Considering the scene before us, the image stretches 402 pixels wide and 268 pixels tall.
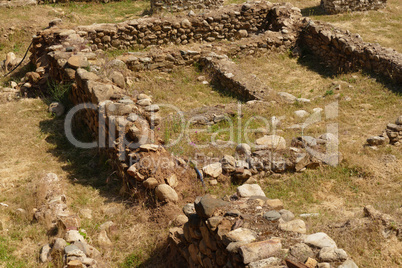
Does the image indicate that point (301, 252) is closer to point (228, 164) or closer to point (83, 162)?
point (228, 164)

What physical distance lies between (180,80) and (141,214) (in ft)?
18.3

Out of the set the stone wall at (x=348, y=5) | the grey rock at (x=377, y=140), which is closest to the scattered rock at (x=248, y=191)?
the grey rock at (x=377, y=140)

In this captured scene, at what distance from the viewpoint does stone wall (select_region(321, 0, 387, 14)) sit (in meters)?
15.3

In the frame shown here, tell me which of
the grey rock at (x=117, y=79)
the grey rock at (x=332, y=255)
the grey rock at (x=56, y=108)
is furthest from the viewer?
the grey rock at (x=56, y=108)

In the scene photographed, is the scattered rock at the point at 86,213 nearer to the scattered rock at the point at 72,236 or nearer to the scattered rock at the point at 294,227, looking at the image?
the scattered rock at the point at 72,236

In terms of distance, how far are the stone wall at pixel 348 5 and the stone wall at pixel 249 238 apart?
11777mm

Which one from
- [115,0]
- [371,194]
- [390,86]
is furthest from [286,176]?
[115,0]

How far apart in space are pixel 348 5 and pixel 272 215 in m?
12.8

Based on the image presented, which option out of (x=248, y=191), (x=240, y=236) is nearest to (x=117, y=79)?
(x=248, y=191)

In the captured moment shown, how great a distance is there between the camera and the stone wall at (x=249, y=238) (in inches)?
154

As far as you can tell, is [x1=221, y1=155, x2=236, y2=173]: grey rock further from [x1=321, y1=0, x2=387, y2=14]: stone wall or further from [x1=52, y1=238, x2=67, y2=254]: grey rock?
[x1=321, y1=0, x2=387, y2=14]: stone wall

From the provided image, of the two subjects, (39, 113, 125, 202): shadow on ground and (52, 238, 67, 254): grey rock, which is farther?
(39, 113, 125, 202): shadow on ground

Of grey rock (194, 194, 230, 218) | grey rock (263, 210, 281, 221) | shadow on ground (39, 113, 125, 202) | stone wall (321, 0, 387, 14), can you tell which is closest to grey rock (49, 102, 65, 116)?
shadow on ground (39, 113, 125, 202)

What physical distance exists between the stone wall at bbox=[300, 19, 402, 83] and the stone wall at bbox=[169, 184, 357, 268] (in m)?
6.51
